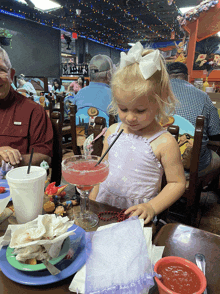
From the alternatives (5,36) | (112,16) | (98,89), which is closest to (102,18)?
(112,16)

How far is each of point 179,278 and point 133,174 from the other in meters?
0.76

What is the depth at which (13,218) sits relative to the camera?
838mm

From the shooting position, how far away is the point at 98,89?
3271 millimetres

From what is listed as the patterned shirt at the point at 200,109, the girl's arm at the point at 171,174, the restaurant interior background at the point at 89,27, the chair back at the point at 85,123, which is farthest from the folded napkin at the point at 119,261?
the restaurant interior background at the point at 89,27

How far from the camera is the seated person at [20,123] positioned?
5.92ft

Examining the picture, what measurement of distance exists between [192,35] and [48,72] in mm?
7433

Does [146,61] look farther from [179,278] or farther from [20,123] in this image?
[20,123]

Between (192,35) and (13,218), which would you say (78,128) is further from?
(192,35)

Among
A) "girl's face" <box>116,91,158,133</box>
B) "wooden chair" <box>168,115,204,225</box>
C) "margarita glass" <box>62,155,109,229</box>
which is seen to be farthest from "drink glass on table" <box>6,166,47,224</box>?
"wooden chair" <box>168,115,204,225</box>

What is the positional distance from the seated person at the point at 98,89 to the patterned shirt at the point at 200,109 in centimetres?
117

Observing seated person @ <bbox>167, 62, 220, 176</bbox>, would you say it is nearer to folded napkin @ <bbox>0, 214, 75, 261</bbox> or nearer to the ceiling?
folded napkin @ <bbox>0, 214, 75, 261</bbox>

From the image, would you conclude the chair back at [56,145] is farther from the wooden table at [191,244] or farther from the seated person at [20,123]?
the wooden table at [191,244]

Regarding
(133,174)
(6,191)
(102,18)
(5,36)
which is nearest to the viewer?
(6,191)

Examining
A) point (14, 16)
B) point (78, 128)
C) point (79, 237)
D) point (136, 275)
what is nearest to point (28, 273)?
point (79, 237)
